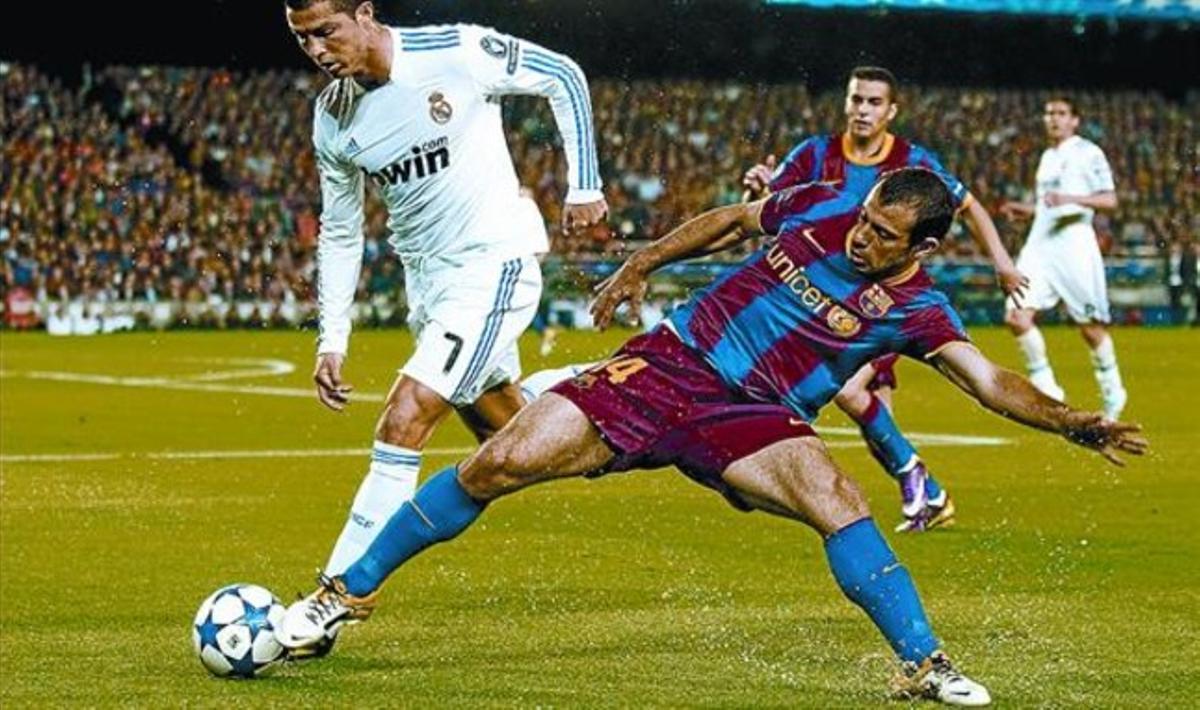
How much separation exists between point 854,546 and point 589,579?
10.7 feet

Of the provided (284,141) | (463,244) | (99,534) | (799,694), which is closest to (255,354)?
(284,141)

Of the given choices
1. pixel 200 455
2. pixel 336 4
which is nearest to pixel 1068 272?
pixel 200 455

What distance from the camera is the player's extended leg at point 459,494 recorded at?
771 centimetres

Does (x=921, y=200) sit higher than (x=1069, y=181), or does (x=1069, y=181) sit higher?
(x=921, y=200)

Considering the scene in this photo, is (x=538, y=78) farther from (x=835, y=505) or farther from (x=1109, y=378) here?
(x=1109, y=378)

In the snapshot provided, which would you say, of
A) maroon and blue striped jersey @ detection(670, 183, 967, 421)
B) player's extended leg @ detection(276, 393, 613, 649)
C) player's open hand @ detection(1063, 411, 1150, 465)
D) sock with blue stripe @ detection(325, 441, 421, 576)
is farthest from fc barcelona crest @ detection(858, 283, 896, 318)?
sock with blue stripe @ detection(325, 441, 421, 576)

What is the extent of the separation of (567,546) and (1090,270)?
9.54m

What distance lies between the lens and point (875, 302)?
307 inches

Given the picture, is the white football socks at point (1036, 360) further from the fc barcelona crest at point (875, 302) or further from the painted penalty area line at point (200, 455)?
the fc barcelona crest at point (875, 302)

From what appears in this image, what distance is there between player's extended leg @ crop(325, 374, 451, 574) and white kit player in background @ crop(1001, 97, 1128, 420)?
35.1 ft

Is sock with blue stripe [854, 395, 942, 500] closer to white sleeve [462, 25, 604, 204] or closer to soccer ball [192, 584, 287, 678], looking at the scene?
white sleeve [462, 25, 604, 204]

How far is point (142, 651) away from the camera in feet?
27.9

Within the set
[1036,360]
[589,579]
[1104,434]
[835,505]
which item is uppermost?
[1104,434]

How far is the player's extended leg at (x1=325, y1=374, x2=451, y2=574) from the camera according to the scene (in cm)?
867
